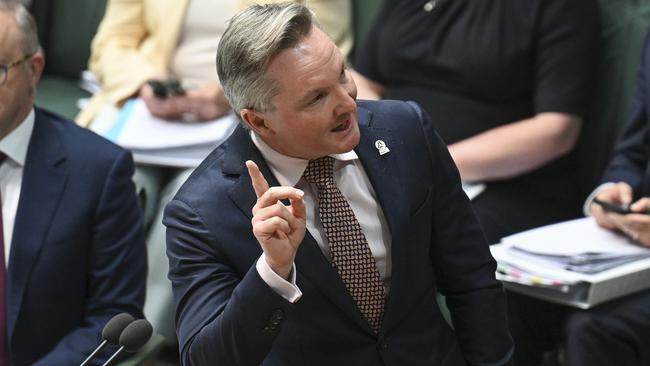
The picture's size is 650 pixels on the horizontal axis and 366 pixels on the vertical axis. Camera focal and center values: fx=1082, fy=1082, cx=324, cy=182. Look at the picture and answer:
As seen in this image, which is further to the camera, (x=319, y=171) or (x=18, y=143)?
(x=18, y=143)

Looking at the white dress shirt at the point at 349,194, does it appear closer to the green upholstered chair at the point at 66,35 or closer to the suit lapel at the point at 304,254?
the suit lapel at the point at 304,254

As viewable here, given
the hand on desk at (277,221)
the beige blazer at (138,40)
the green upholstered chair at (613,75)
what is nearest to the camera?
the hand on desk at (277,221)

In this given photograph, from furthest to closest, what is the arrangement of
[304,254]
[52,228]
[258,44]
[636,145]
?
[636,145]
[52,228]
[304,254]
[258,44]

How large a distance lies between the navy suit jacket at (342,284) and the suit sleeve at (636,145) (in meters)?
0.86

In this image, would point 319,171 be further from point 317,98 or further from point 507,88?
point 507,88

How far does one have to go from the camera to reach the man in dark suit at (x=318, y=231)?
176 cm

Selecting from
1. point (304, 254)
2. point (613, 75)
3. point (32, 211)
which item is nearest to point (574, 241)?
point (613, 75)

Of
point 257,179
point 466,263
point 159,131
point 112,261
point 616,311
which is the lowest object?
point 159,131

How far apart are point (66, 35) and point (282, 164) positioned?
2.39 m

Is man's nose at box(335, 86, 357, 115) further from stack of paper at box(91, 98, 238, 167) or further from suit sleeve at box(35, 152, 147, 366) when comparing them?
stack of paper at box(91, 98, 238, 167)

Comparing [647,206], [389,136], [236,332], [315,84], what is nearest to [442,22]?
[647,206]

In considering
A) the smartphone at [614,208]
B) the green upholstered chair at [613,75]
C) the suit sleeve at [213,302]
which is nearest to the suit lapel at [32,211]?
the suit sleeve at [213,302]

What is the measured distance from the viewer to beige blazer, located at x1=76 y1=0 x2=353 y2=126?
3430mm

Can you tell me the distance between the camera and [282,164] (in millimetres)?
1916
